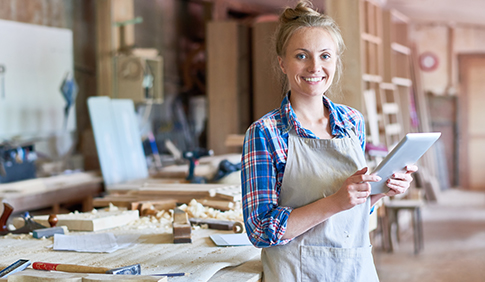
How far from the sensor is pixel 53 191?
13.7 feet

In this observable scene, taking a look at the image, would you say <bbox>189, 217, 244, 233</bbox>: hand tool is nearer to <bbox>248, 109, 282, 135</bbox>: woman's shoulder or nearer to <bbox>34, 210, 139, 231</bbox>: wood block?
<bbox>34, 210, 139, 231</bbox>: wood block

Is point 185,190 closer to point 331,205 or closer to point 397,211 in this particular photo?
point 331,205

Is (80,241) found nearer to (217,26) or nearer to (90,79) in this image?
(90,79)

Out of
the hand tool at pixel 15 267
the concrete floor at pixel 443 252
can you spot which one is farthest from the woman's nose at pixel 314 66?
the concrete floor at pixel 443 252

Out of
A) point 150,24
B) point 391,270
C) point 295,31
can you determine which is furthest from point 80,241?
point 150,24

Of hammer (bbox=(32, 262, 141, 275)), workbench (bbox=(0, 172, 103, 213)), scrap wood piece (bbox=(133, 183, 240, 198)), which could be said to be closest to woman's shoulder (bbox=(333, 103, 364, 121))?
hammer (bbox=(32, 262, 141, 275))

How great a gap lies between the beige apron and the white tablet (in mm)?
117

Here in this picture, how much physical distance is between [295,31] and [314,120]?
31 cm

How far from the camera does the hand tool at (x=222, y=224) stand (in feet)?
7.55

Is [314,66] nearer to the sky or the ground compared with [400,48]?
nearer to the ground

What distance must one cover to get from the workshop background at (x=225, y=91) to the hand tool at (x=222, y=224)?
74 cm

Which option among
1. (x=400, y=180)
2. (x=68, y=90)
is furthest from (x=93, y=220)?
(x=68, y=90)

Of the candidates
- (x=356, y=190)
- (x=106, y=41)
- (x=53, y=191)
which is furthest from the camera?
(x=106, y=41)

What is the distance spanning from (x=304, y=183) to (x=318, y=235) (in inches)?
6.9
